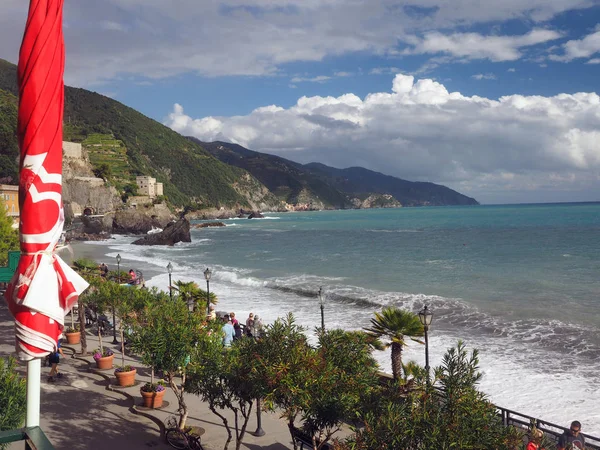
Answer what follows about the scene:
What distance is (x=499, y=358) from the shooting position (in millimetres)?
20141

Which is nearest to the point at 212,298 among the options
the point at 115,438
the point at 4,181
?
the point at 115,438

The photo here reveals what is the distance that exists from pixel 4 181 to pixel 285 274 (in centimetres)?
5890

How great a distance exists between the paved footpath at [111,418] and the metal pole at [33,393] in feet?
27.0

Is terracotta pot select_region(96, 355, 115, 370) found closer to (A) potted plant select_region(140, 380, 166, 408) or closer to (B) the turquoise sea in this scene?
A: (A) potted plant select_region(140, 380, 166, 408)

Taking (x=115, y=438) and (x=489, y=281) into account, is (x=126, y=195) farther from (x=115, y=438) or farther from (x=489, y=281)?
(x=115, y=438)

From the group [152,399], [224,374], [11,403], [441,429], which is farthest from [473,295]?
[11,403]

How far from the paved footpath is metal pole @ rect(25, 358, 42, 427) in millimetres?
8237

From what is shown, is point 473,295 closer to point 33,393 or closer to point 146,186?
point 33,393

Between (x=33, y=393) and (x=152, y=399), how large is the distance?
441 inches

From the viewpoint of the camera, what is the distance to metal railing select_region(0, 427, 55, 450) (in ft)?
8.43

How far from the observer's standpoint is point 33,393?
2.90m

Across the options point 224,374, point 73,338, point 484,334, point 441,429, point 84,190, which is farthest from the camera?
point 84,190

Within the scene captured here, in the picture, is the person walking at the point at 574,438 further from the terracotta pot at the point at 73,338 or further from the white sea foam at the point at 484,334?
the terracotta pot at the point at 73,338

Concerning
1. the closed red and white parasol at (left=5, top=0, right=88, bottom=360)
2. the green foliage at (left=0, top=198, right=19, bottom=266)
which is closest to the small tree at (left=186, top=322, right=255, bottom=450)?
the closed red and white parasol at (left=5, top=0, right=88, bottom=360)
